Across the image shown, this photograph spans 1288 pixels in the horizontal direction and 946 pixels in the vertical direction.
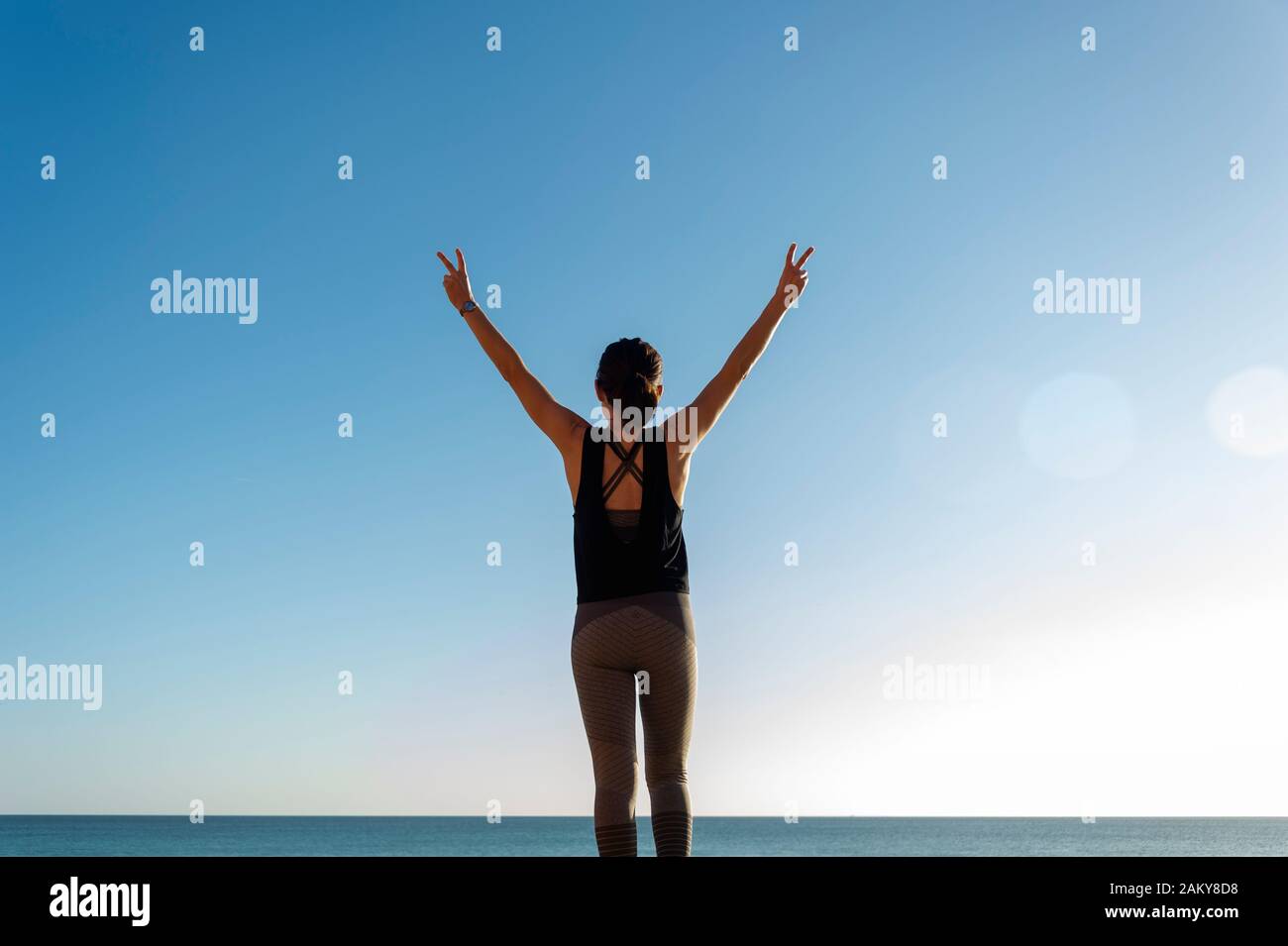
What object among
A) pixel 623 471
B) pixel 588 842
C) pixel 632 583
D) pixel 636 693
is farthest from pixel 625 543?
pixel 588 842

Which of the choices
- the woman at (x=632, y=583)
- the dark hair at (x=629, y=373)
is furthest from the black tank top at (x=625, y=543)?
the dark hair at (x=629, y=373)

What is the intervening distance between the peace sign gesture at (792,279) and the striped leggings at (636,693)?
→ 4.22 ft

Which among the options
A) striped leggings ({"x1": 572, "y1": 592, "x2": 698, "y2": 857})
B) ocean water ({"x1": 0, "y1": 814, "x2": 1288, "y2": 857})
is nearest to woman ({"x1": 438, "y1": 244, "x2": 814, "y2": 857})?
striped leggings ({"x1": 572, "y1": 592, "x2": 698, "y2": 857})

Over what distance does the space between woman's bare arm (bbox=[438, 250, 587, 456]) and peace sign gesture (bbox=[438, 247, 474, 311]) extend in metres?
0.09

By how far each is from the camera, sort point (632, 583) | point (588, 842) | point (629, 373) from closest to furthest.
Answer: point (632, 583)
point (629, 373)
point (588, 842)

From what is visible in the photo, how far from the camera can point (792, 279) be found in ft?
14.7

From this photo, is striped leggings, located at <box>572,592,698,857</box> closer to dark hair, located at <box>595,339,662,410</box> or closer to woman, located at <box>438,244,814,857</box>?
woman, located at <box>438,244,814,857</box>

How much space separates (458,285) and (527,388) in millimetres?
686

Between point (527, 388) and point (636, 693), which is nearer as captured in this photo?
point (636, 693)

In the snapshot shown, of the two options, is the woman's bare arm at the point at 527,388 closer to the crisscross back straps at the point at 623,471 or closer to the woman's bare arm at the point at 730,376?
the crisscross back straps at the point at 623,471

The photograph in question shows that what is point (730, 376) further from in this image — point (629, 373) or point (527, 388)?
point (527, 388)
